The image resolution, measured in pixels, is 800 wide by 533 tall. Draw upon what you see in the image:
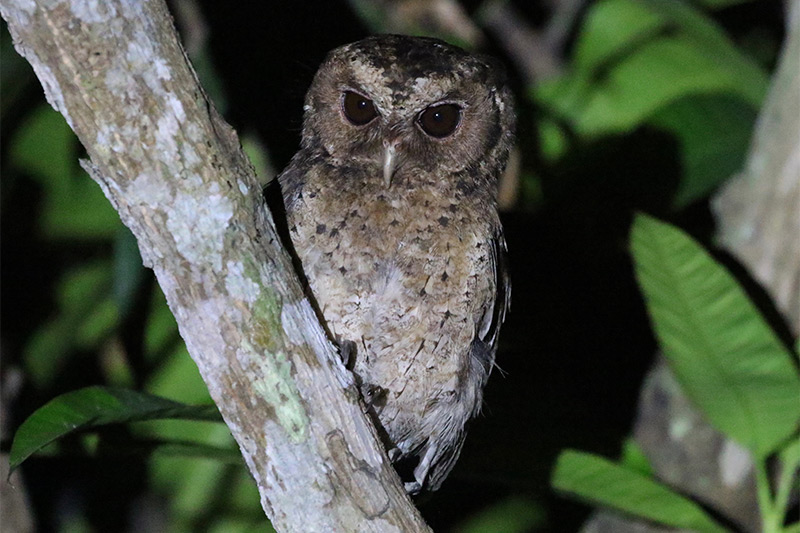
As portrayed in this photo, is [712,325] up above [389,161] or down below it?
below

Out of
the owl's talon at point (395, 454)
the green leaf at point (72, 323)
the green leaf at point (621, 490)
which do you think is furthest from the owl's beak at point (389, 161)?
the green leaf at point (72, 323)

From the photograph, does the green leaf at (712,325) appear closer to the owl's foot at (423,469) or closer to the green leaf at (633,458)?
the green leaf at (633,458)

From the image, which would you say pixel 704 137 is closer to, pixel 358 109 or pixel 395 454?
pixel 358 109

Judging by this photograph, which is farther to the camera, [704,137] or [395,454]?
[704,137]

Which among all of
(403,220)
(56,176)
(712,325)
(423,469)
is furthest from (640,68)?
(56,176)

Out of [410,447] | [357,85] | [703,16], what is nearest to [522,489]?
[410,447]

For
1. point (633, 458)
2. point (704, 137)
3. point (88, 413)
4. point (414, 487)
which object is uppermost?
point (88, 413)
